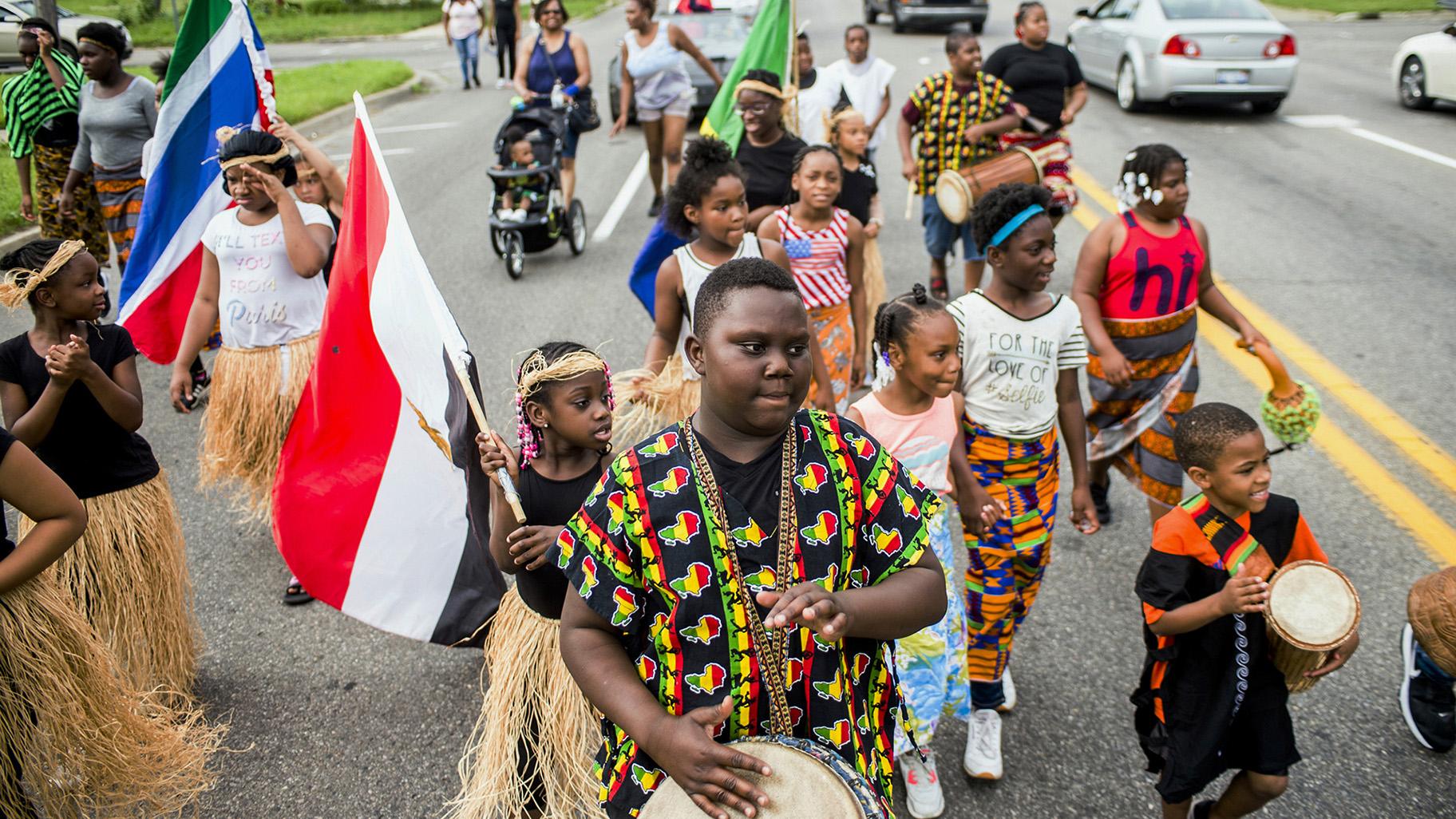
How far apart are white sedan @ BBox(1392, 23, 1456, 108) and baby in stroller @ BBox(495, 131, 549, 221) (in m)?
11.6

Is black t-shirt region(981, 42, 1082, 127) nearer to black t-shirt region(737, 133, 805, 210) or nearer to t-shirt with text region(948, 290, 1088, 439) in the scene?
black t-shirt region(737, 133, 805, 210)

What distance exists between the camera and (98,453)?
12.3ft

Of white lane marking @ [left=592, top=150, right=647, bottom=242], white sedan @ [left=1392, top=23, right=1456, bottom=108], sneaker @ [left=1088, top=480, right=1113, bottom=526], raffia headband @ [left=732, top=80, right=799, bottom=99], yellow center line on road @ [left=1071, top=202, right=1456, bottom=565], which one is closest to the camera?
yellow center line on road @ [left=1071, top=202, right=1456, bottom=565]

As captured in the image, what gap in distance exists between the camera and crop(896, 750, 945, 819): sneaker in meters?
3.35

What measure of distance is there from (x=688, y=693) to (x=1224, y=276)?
7517mm

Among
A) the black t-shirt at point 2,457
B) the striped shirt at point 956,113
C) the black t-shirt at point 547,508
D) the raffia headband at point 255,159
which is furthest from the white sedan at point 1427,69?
the black t-shirt at point 2,457

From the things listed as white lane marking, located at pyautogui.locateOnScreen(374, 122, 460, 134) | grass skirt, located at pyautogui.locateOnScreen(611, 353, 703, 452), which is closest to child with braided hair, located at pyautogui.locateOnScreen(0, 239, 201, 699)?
grass skirt, located at pyautogui.locateOnScreen(611, 353, 703, 452)

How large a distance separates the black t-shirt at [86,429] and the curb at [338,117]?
6.34 m

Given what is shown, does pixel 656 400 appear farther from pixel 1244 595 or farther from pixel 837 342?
pixel 1244 595

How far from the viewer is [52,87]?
7711 millimetres

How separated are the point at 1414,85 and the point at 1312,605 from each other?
47.9 ft

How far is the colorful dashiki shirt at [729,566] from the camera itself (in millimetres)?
1988

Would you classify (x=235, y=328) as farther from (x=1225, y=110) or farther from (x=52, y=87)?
(x=1225, y=110)

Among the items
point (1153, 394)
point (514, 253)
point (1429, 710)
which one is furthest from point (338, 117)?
point (1429, 710)
